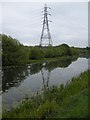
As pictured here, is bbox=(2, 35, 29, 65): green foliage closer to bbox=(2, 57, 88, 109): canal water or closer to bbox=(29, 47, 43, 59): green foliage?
bbox=(2, 57, 88, 109): canal water

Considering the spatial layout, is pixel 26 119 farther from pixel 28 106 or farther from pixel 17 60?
pixel 17 60

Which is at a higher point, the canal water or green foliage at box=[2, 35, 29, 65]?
green foliage at box=[2, 35, 29, 65]

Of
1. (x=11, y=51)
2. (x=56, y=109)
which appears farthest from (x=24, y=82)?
(x=11, y=51)

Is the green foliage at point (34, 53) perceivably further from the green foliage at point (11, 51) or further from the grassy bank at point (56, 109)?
the grassy bank at point (56, 109)

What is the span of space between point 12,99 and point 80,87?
3.56 metres

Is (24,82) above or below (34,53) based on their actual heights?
below

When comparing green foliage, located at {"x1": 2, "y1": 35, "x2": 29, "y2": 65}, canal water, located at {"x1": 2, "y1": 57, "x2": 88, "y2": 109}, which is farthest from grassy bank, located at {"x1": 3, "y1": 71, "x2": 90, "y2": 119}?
green foliage, located at {"x1": 2, "y1": 35, "x2": 29, "y2": 65}

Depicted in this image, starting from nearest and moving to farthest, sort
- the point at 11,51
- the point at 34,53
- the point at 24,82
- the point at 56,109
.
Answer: the point at 56,109, the point at 24,82, the point at 11,51, the point at 34,53

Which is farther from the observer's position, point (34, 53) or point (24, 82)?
point (34, 53)

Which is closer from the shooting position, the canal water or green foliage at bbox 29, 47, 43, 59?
the canal water

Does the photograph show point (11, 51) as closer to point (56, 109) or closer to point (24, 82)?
point (24, 82)

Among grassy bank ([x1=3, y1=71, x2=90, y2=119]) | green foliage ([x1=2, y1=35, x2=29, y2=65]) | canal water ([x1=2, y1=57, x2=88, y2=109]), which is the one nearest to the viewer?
grassy bank ([x1=3, y1=71, x2=90, y2=119])

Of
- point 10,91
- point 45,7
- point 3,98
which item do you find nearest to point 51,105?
point 3,98

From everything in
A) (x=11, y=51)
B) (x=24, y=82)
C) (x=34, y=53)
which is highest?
(x=34, y=53)
